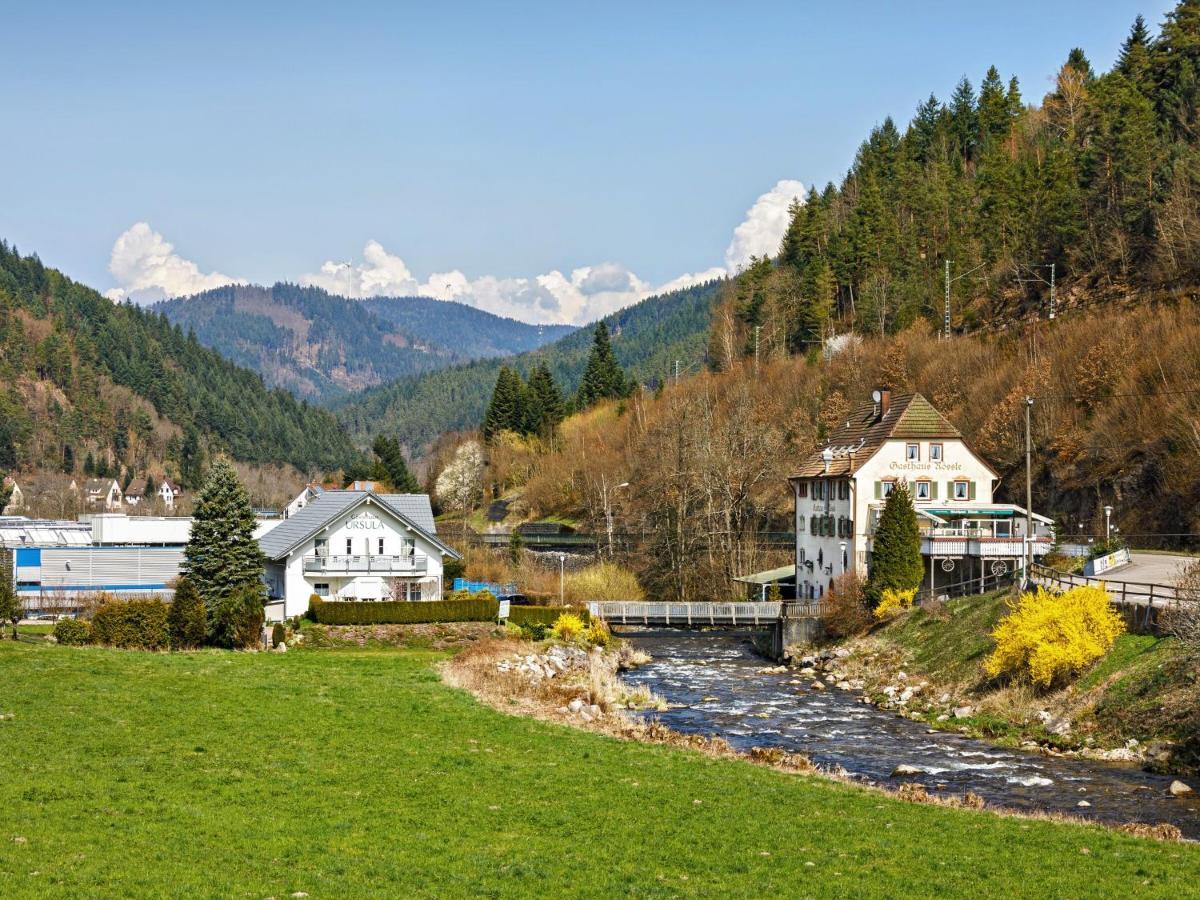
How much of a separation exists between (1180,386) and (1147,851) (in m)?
45.6

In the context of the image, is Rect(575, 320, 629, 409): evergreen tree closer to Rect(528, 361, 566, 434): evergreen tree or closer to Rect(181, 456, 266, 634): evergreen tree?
Rect(528, 361, 566, 434): evergreen tree

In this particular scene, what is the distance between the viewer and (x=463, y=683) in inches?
1335

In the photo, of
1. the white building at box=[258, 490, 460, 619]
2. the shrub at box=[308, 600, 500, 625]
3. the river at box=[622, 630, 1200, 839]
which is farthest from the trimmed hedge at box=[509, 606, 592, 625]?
the river at box=[622, 630, 1200, 839]

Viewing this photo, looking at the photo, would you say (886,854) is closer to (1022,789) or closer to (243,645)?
(1022,789)

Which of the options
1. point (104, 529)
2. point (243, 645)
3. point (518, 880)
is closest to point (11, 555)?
point (104, 529)

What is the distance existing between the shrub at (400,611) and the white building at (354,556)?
319 centimetres

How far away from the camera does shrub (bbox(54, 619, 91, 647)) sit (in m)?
38.3

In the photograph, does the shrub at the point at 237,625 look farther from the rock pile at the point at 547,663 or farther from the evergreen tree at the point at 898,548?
the evergreen tree at the point at 898,548

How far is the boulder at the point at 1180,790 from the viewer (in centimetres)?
2392

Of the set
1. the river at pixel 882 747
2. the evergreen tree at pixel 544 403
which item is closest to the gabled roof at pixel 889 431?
the river at pixel 882 747

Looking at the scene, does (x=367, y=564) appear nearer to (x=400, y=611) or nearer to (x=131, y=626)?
(x=400, y=611)

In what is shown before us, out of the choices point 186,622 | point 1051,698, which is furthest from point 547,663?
point 1051,698

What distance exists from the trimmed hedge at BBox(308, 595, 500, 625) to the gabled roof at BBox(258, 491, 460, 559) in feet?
15.4

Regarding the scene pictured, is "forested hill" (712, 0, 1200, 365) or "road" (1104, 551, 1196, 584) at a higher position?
"forested hill" (712, 0, 1200, 365)
